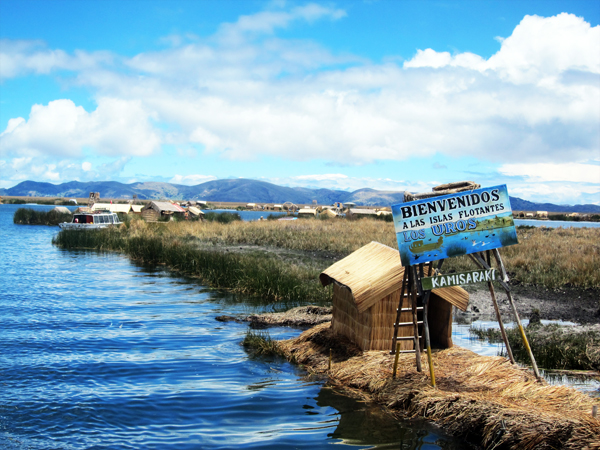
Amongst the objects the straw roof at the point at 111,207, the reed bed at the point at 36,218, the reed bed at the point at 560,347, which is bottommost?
the reed bed at the point at 560,347

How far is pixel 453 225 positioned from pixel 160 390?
6.14m

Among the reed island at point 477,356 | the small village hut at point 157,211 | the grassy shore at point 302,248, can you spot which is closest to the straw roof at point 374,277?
the reed island at point 477,356

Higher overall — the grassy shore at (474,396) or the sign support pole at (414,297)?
the sign support pole at (414,297)

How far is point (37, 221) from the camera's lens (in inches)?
2707

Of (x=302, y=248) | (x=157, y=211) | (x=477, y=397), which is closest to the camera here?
(x=477, y=397)

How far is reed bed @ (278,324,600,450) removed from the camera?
5.86 metres

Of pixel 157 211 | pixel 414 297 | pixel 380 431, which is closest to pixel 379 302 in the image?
pixel 414 297

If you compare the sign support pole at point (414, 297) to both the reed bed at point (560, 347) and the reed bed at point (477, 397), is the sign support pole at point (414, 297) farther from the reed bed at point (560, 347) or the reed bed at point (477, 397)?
the reed bed at point (560, 347)

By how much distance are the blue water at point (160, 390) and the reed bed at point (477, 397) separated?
31 cm

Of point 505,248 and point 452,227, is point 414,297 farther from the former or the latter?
point 505,248

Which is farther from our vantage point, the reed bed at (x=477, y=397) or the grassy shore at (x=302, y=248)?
the grassy shore at (x=302, y=248)

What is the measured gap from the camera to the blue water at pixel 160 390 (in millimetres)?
7441

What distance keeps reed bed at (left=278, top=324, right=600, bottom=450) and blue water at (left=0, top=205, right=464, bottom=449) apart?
31 centimetres

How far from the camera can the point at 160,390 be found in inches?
378
